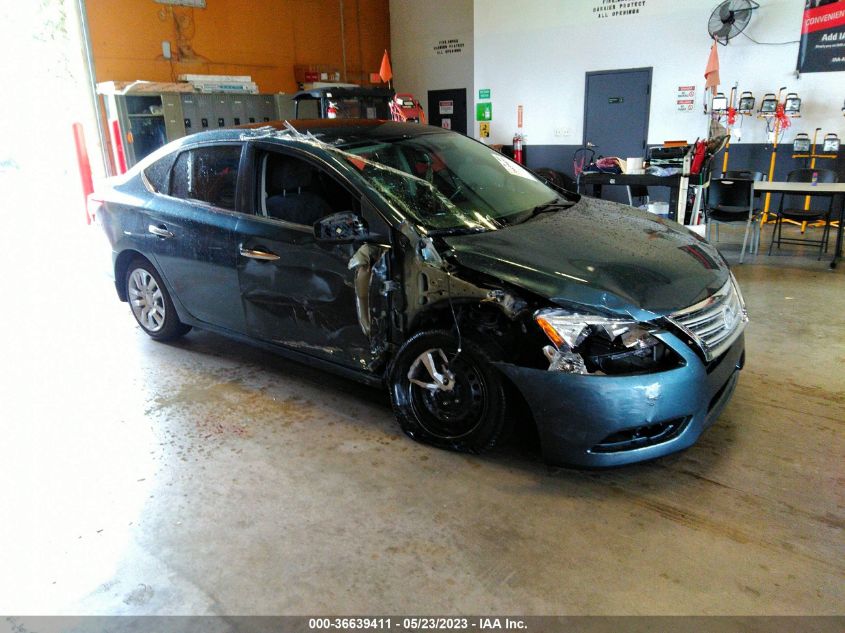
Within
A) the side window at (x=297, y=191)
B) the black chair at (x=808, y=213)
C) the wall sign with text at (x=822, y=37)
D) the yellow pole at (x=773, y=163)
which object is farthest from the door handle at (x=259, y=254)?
the wall sign with text at (x=822, y=37)

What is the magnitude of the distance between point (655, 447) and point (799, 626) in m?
0.74

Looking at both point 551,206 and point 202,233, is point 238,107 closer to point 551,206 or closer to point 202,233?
point 202,233

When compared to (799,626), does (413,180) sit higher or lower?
higher

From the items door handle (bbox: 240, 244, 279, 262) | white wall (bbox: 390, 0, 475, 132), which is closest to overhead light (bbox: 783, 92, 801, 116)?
white wall (bbox: 390, 0, 475, 132)

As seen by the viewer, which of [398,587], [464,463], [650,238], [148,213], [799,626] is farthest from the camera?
[148,213]

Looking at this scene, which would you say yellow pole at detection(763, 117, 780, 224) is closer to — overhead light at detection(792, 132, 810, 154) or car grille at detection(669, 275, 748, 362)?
overhead light at detection(792, 132, 810, 154)

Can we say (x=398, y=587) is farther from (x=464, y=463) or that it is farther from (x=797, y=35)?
(x=797, y=35)

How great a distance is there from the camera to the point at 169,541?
7.52ft

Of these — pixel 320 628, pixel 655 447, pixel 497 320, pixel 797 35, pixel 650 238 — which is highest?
pixel 797 35

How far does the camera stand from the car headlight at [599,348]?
7.61 feet

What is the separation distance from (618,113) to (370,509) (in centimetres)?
840

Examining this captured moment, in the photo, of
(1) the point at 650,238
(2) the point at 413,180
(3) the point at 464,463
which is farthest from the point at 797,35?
(3) the point at 464,463

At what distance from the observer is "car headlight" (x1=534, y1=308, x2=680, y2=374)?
2320mm

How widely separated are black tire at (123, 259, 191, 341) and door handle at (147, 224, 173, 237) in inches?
10.9
